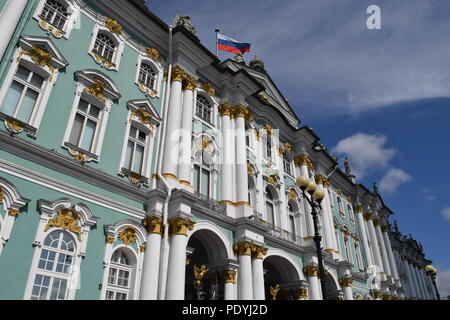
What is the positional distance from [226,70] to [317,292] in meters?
14.1

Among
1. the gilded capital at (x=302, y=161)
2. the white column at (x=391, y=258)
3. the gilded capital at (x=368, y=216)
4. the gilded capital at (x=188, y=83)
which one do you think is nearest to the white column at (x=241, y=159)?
the gilded capital at (x=188, y=83)

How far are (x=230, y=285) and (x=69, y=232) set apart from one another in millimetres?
7533

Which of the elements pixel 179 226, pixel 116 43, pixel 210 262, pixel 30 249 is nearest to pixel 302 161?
pixel 210 262

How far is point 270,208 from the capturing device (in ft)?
73.5

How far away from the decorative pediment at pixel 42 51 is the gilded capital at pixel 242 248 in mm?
10660

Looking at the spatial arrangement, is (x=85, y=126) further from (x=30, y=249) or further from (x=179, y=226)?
(x=179, y=226)

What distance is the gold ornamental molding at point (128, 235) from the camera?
1330 centimetres

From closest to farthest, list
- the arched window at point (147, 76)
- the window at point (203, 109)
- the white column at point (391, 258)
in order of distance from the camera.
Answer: the arched window at point (147, 76)
the window at point (203, 109)
the white column at point (391, 258)

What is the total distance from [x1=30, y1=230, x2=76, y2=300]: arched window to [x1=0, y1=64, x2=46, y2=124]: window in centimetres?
406

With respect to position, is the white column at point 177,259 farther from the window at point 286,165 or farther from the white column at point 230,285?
the window at point 286,165

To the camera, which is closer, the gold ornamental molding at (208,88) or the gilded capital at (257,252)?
the gilded capital at (257,252)

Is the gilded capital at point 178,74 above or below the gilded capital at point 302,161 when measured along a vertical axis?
below

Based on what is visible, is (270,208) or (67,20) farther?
(270,208)

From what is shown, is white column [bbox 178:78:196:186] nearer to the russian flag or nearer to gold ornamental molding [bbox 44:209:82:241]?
the russian flag
